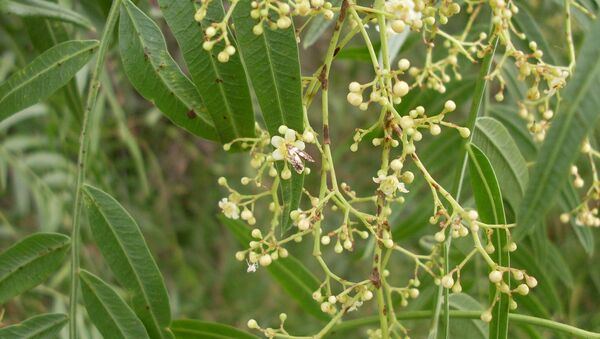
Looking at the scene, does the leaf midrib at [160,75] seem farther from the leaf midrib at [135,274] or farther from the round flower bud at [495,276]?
the round flower bud at [495,276]

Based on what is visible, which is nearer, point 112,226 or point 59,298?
point 112,226

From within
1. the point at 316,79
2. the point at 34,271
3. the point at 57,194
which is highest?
the point at 316,79

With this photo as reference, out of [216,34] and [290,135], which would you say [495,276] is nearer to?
[290,135]

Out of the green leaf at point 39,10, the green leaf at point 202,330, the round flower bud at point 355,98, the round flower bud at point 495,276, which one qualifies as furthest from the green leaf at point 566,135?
the green leaf at point 39,10

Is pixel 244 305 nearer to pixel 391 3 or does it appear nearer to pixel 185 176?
pixel 185 176

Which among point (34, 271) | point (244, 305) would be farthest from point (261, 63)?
point (244, 305)
